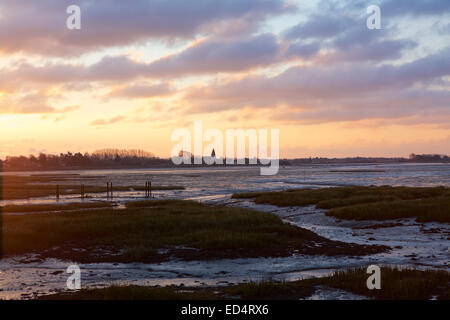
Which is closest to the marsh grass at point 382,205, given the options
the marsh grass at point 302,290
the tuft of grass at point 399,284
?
the tuft of grass at point 399,284

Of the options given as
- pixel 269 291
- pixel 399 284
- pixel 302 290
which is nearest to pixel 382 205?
pixel 399 284

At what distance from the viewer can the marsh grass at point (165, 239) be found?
23.3m

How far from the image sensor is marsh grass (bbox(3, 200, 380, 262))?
23281 mm

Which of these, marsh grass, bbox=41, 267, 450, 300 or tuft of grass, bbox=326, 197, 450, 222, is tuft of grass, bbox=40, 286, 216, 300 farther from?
tuft of grass, bbox=326, 197, 450, 222

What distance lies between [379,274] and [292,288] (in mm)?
3495

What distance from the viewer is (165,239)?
26.0m

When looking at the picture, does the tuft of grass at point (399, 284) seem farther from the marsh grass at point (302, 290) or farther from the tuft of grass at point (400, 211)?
the tuft of grass at point (400, 211)

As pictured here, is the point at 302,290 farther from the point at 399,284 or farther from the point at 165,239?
the point at 165,239
